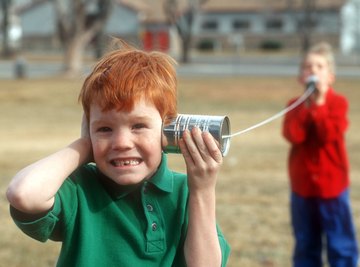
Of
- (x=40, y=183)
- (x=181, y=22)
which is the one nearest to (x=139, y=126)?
(x=40, y=183)

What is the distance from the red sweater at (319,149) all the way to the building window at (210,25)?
57062 millimetres

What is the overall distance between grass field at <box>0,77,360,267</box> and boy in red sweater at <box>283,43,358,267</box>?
1.79ft

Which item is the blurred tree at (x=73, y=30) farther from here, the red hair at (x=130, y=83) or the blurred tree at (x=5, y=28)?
the red hair at (x=130, y=83)

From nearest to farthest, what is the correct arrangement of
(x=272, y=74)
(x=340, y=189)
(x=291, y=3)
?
(x=340, y=189)
(x=272, y=74)
(x=291, y=3)

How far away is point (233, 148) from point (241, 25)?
49.6m

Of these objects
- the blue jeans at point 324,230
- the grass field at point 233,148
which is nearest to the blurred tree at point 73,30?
the grass field at point 233,148

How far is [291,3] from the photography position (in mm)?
51281

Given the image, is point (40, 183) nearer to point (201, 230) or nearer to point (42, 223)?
point (42, 223)

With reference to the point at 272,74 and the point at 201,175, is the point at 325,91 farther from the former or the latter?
the point at 272,74

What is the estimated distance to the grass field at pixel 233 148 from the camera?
231 inches

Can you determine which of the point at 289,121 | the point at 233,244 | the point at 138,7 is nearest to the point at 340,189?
the point at 289,121

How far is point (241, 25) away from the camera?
200 ft

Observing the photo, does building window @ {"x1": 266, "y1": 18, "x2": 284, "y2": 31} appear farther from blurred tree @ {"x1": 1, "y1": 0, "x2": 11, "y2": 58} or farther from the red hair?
the red hair

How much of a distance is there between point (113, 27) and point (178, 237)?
57.0 meters
